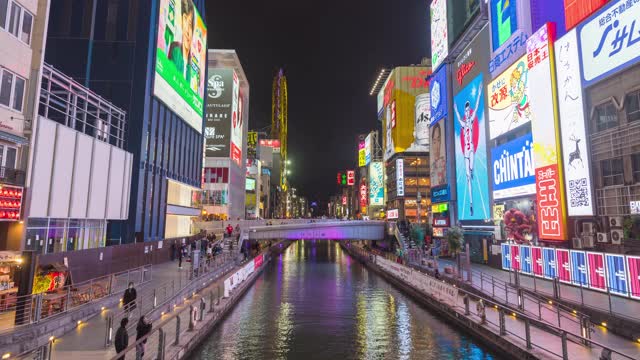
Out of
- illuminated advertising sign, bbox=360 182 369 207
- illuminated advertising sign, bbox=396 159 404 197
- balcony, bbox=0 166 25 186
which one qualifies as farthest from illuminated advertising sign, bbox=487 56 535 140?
illuminated advertising sign, bbox=360 182 369 207

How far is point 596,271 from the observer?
22406 millimetres

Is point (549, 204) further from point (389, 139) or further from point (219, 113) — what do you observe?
point (389, 139)

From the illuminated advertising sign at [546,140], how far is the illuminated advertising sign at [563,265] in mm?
998

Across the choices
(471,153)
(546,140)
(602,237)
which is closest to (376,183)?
(471,153)

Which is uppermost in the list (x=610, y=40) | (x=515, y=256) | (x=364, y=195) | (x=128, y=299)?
(x=364, y=195)

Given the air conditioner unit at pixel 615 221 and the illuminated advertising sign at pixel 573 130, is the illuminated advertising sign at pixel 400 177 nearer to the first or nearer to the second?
the illuminated advertising sign at pixel 573 130

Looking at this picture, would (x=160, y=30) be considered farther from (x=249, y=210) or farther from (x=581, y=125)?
(x=249, y=210)

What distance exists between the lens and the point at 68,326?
14.3 metres

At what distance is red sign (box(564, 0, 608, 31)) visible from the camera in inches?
903

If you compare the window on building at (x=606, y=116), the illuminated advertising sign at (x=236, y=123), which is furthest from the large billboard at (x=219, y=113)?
the window on building at (x=606, y=116)

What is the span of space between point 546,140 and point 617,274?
403 inches

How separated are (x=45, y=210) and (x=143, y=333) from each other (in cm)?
1344

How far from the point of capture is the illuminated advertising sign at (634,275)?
63.6ft

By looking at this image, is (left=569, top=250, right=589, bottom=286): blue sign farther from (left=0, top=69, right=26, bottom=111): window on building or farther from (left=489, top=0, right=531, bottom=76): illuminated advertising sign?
(left=0, top=69, right=26, bottom=111): window on building
